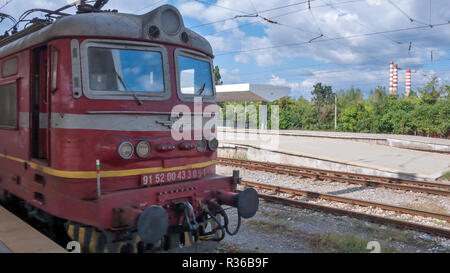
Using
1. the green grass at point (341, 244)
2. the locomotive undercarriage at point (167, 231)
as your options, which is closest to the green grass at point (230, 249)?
the locomotive undercarriage at point (167, 231)

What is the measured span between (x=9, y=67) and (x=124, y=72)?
242 cm

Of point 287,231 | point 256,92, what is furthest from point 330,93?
point 287,231

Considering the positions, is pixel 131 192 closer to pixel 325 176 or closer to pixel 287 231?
pixel 287 231

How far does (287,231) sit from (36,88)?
489 cm

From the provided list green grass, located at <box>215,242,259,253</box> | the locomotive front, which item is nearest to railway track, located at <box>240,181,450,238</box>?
green grass, located at <box>215,242,259,253</box>

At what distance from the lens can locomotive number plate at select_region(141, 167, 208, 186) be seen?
4.74 meters

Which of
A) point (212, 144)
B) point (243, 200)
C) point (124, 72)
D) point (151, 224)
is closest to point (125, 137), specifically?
point (124, 72)

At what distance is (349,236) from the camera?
650cm

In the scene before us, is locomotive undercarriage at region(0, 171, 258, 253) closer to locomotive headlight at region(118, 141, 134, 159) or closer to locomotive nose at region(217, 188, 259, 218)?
locomotive nose at region(217, 188, 259, 218)

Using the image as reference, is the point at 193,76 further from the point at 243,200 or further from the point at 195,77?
the point at 243,200

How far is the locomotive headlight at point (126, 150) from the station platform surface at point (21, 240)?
4.34 feet

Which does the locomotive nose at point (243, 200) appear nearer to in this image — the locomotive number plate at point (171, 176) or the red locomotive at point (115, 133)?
the red locomotive at point (115, 133)

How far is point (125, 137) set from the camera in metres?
4.52

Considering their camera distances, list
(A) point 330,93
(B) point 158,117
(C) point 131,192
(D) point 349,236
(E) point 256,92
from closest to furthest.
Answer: (C) point 131,192
(B) point 158,117
(D) point 349,236
(E) point 256,92
(A) point 330,93
